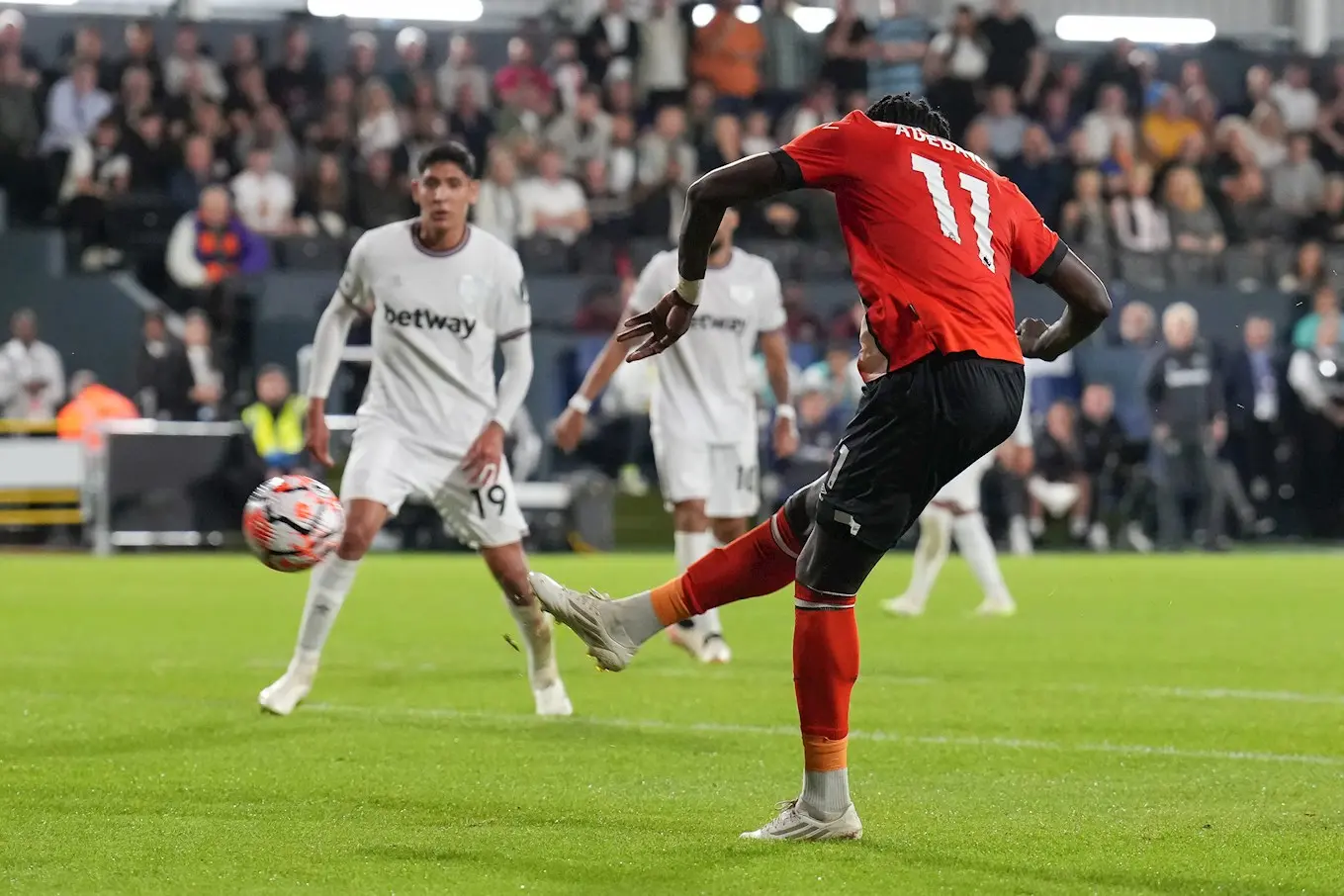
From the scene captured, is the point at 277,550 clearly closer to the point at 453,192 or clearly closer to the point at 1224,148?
the point at 453,192

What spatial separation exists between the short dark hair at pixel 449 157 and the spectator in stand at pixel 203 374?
14.5m

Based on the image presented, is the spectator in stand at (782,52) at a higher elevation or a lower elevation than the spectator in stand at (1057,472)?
higher

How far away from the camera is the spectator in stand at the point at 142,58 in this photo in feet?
81.8

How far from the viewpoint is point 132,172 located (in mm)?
24109

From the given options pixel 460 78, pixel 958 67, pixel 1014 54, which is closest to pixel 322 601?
pixel 460 78

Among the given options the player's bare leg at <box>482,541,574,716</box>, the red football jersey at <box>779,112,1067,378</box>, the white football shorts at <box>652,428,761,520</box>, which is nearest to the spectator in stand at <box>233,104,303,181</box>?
the white football shorts at <box>652,428,761,520</box>

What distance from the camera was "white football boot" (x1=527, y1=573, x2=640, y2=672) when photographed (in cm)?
614

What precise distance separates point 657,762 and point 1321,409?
62.9 ft

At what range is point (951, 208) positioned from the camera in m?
5.77

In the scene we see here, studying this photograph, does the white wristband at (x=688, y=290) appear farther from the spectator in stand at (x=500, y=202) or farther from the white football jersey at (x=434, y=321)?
Answer: the spectator in stand at (x=500, y=202)

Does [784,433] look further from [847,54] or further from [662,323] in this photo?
[847,54]

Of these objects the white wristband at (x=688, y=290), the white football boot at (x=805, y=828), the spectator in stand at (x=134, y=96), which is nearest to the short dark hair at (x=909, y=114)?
the white wristband at (x=688, y=290)

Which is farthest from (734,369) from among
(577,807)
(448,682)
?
(577,807)

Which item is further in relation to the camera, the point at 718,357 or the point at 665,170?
the point at 665,170
